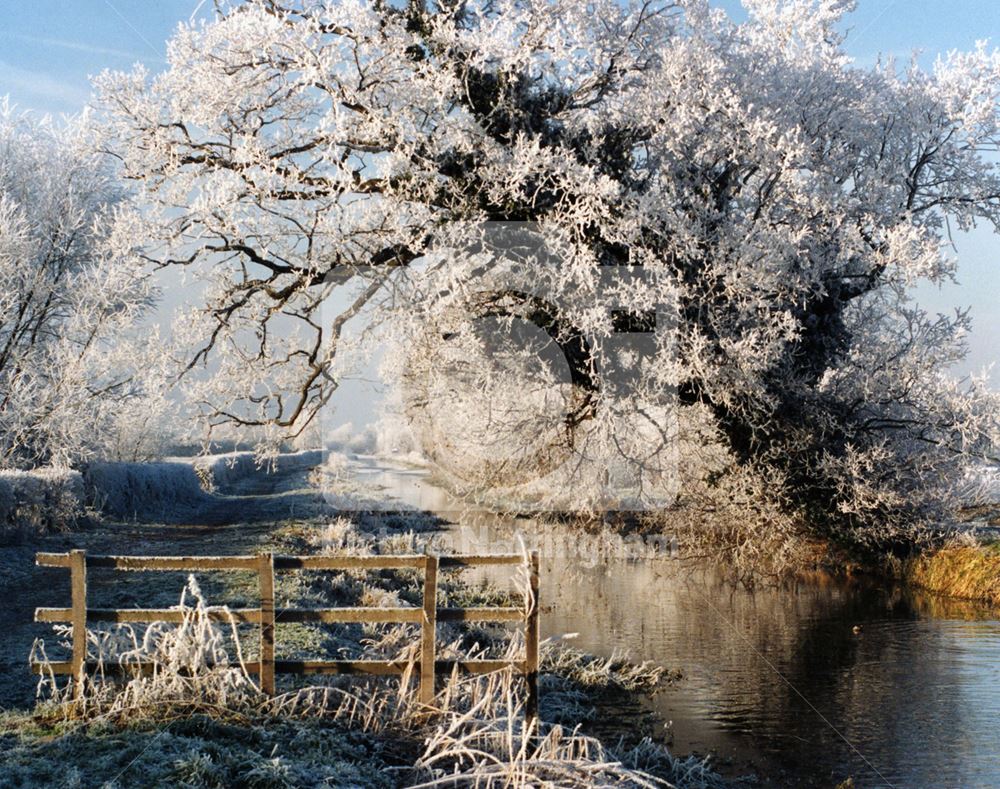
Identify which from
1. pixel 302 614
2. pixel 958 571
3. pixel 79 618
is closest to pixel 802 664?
pixel 958 571

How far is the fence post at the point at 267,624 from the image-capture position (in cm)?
829

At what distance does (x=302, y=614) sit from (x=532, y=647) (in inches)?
85.7

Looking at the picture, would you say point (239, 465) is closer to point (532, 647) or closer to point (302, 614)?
point (302, 614)

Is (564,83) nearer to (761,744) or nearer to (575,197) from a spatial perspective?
(575,197)

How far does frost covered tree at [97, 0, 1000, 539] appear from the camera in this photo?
1486 cm

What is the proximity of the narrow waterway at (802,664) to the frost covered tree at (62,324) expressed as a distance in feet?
31.5

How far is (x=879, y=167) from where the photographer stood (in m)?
17.4

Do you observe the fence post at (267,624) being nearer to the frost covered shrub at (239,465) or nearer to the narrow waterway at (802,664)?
the narrow waterway at (802,664)

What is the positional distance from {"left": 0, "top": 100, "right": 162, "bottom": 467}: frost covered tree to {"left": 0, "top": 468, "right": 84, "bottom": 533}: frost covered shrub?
20.4 inches

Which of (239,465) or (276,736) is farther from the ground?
(239,465)

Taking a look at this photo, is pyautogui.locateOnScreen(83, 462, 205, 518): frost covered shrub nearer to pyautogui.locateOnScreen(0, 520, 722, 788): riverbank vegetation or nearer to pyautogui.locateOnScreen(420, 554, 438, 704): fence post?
pyautogui.locateOnScreen(0, 520, 722, 788): riverbank vegetation

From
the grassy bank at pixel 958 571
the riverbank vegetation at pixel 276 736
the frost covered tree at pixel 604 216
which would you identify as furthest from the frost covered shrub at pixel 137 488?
the grassy bank at pixel 958 571

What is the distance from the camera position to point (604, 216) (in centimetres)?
Answer: 1452

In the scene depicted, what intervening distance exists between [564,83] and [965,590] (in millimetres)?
12472
